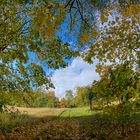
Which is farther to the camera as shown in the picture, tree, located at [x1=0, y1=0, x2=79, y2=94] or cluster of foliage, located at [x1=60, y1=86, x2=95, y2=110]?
cluster of foliage, located at [x1=60, y1=86, x2=95, y2=110]

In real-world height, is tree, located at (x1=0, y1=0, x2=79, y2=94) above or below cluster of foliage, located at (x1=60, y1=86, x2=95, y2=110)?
below

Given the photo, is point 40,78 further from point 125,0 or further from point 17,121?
point 17,121

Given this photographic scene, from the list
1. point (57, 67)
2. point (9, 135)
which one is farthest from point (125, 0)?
point (9, 135)

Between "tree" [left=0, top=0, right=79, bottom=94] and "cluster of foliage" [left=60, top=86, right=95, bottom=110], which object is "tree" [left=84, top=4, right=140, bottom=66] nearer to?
"tree" [left=0, top=0, right=79, bottom=94]

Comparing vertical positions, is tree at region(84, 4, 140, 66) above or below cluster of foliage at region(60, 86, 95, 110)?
below

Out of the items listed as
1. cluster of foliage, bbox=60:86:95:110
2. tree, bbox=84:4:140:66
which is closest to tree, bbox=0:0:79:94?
tree, bbox=84:4:140:66

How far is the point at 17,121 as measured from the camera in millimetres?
33688

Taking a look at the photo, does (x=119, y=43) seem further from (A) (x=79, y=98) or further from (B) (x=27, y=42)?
(A) (x=79, y=98)

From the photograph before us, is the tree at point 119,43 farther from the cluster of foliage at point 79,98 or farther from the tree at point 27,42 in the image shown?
the cluster of foliage at point 79,98

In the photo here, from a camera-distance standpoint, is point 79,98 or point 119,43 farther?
point 79,98

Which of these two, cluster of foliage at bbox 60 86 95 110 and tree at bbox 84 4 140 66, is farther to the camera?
cluster of foliage at bbox 60 86 95 110

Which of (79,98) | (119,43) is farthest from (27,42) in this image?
(79,98)

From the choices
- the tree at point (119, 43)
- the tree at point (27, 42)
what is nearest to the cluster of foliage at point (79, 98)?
the tree at point (27, 42)

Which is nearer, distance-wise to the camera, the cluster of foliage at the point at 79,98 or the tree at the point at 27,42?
the tree at the point at 27,42
